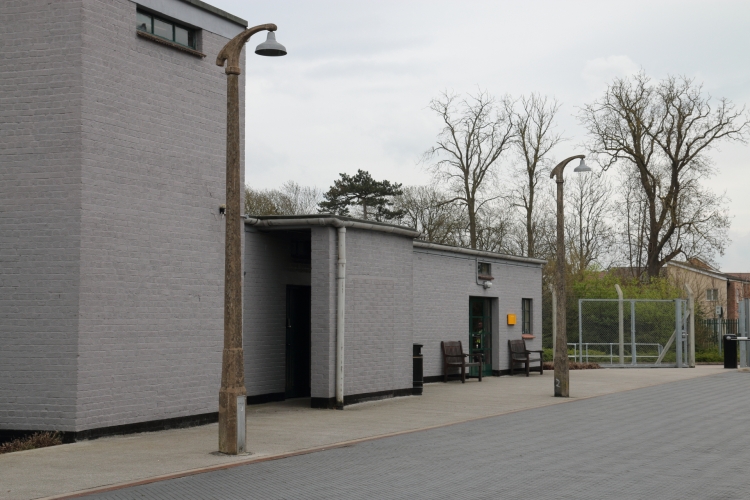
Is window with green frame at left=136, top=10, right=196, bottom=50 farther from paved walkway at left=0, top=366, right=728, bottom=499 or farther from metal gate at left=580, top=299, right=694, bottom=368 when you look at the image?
metal gate at left=580, top=299, right=694, bottom=368

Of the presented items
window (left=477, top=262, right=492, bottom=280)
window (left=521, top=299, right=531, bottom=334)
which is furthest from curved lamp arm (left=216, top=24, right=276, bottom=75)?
window (left=521, top=299, right=531, bottom=334)

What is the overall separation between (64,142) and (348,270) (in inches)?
261

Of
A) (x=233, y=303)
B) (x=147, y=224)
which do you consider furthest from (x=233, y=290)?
(x=147, y=224)

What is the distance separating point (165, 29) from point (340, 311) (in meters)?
6.17

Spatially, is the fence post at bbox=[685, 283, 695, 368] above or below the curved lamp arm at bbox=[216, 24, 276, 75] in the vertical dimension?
below

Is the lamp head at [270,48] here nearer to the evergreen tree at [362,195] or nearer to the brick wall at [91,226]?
the brick wall at [91,226]

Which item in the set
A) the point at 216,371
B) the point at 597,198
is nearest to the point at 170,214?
the point at 216,371

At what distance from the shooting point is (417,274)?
23203 mm

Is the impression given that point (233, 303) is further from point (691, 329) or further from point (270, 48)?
point (691, 329)

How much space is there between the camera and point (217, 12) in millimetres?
15266

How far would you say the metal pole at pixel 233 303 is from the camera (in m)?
11.3

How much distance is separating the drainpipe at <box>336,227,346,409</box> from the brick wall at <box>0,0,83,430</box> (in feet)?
19.3

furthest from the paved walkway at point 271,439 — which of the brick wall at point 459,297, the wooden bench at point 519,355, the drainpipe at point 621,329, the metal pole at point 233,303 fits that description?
the drainpipe at point 621,329

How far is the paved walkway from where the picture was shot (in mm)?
9727
